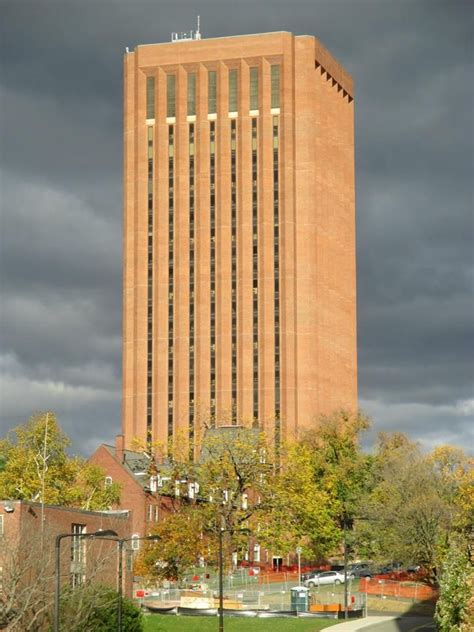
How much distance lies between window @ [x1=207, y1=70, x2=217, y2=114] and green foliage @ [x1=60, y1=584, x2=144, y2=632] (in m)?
105

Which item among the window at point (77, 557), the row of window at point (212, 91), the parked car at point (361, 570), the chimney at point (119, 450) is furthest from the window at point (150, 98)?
the window at point (77, 557)

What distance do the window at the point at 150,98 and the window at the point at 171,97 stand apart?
2057 millimetres

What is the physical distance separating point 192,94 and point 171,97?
2968 mm

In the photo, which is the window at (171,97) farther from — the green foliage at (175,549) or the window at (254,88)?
the green foliage at (175,549)

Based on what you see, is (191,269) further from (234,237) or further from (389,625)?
(389,625)

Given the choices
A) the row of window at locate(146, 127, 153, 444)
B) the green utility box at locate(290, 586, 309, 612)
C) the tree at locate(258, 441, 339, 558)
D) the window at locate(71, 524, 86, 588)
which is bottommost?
the green utility box at locate(290, 586, 309, 612)

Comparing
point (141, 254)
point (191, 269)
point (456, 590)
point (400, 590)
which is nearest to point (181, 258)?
point (191, 269)

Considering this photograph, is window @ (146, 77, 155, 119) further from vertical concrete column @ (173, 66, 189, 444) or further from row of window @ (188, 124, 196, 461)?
row of window @ (188, 124, 196, 461)

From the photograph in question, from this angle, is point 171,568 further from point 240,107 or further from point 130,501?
point 240,107

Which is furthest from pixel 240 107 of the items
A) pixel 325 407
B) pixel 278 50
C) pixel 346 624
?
pixel 346 624

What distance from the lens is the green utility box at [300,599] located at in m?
97.8

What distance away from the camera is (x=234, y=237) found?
169000mm

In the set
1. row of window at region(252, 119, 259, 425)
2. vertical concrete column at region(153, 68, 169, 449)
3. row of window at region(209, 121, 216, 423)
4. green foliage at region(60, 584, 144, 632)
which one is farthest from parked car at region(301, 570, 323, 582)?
vertical concrete column at region(153, 68, 169, 449)

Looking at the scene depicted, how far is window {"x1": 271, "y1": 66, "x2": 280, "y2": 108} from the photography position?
171m
